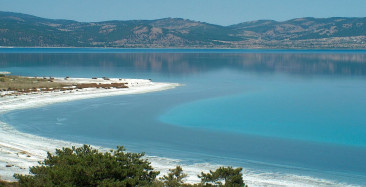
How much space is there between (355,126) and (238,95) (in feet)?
42.8

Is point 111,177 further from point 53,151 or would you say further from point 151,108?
point 151,108

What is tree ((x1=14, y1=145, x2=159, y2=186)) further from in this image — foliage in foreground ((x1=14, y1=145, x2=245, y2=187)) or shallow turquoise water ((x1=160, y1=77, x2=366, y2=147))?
shallow turquoise water ((x1=160, y1=77, x2=366, y2=147))

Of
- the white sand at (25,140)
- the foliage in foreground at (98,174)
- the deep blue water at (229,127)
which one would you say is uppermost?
the foliage in foreground at (98,174)

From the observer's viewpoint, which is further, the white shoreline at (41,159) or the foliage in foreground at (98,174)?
the white shoreline at (41,159)

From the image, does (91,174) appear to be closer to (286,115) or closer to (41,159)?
(41,159)

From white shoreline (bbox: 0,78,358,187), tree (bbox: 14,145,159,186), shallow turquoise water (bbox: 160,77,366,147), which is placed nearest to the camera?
tree (bbox: 14,145,159,186)

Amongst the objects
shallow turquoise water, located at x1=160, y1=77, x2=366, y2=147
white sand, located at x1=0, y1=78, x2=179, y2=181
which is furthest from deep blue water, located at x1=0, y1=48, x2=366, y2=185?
white sand, located at x1=0, y1=78, x2=179, y2=181

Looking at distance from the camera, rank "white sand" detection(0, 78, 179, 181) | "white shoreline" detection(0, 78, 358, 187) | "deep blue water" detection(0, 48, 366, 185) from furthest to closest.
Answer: "deep blue water" detection(0, 48, 366, 185) → "white sand" detection(0, 78, 179, 181) → "white shoreline" detection(0, 78, 358, 187)

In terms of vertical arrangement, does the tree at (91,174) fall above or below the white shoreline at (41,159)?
above

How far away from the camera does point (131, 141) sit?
17422 millimetres

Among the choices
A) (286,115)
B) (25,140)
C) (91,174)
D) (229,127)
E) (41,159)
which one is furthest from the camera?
(286,115)

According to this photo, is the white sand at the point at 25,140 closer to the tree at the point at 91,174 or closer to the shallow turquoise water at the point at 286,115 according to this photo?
the tree at the point at 91,174

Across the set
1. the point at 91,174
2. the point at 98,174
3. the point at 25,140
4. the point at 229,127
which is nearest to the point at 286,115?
the point at 229,127

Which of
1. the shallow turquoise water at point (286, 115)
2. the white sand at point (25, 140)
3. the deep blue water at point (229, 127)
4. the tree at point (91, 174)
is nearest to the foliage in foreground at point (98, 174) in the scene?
the tree at point (91, 174)
